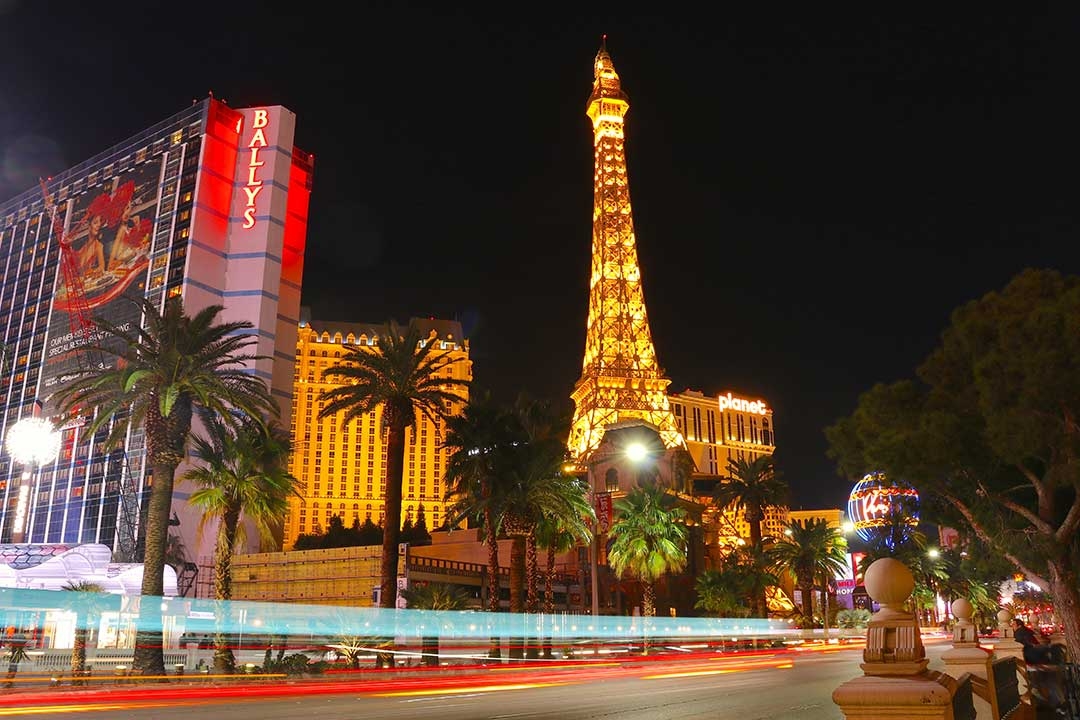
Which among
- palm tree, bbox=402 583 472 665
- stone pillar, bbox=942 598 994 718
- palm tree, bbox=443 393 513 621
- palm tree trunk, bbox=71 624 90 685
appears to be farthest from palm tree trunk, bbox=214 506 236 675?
stone pillar, bbox=942 598 994 718

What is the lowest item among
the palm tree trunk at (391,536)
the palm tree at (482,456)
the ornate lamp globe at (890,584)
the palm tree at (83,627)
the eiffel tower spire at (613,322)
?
the palm tree at (83,627)

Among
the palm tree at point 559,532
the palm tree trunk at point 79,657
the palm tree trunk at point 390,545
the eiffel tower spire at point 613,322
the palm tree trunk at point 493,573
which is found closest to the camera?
the palm tree trunk at point 79,657

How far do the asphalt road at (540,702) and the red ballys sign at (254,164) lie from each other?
295 feet

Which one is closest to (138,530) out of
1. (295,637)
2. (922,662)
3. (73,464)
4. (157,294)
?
(73,464)

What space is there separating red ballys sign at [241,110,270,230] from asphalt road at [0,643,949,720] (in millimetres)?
89888

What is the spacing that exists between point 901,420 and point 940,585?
5016cm

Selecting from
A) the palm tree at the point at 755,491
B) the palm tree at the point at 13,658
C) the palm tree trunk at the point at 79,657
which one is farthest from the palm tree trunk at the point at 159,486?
the palm tree at the point at 755,491

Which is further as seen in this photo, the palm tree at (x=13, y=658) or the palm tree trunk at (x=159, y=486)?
the palm tree trunk at (x=159, y=486)

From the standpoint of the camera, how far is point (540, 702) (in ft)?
56.1

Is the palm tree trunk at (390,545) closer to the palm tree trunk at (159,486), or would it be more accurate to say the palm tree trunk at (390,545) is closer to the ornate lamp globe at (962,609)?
the palm tree trunk at (159,486)

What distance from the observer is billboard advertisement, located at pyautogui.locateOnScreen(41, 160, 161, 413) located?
10506 centimetres

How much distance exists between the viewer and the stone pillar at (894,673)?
213 inches

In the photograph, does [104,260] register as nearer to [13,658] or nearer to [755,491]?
[755,491]

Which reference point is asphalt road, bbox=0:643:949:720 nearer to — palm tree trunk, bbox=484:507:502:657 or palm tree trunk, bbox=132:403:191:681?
palm tree trunk, bbox=132:403:191:681
